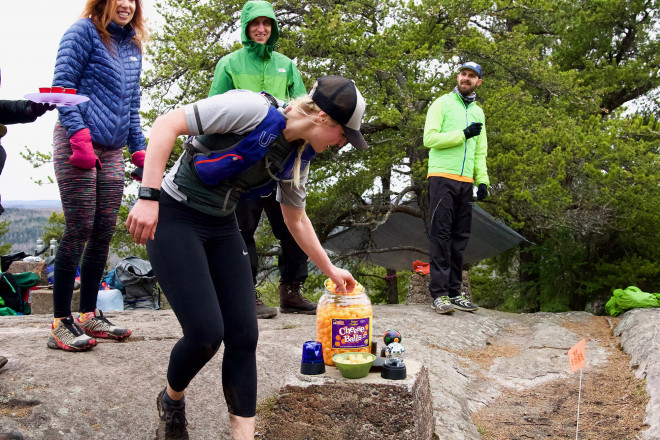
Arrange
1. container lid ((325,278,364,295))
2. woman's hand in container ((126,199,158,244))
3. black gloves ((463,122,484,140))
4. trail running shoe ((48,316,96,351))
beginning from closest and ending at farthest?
woman's hand in container ((126,199,158,244)) < container lid ((325,278,364,295)) < trail running shoe ((48,316,96,351)) < black gloves ((463,122,484,140))

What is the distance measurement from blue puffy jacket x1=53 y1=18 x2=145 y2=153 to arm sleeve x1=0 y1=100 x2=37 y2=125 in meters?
0.47

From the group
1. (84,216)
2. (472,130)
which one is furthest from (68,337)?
(472,130)

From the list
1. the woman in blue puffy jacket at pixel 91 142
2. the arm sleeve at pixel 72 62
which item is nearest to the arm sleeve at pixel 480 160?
the woman in blue puffy jacket at pixel 91 142

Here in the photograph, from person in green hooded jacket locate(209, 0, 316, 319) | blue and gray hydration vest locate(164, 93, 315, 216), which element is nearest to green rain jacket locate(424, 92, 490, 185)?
person in green hooded jacket locate(209, 0, 316, 319)

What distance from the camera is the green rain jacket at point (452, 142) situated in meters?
5.58

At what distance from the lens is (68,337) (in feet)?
10.6

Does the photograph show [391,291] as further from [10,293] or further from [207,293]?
[207,293]

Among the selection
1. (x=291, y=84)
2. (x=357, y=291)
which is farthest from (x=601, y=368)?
(x=291, y=84)

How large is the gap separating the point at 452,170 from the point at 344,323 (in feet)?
10.7

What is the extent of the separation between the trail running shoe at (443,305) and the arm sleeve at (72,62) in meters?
3.94

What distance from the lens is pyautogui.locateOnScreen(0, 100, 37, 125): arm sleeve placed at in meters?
2.52

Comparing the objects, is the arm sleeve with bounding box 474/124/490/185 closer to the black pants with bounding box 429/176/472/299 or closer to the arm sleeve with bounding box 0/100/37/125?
the black pants with bounding box 429/176/472/299

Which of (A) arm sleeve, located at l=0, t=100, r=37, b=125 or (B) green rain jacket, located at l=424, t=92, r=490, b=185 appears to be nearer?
(A) arm sleeve, located at l=0, t=100, r=37, b=125

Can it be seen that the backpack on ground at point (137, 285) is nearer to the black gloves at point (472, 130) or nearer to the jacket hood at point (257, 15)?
the jacket hood at point (257, 15)
